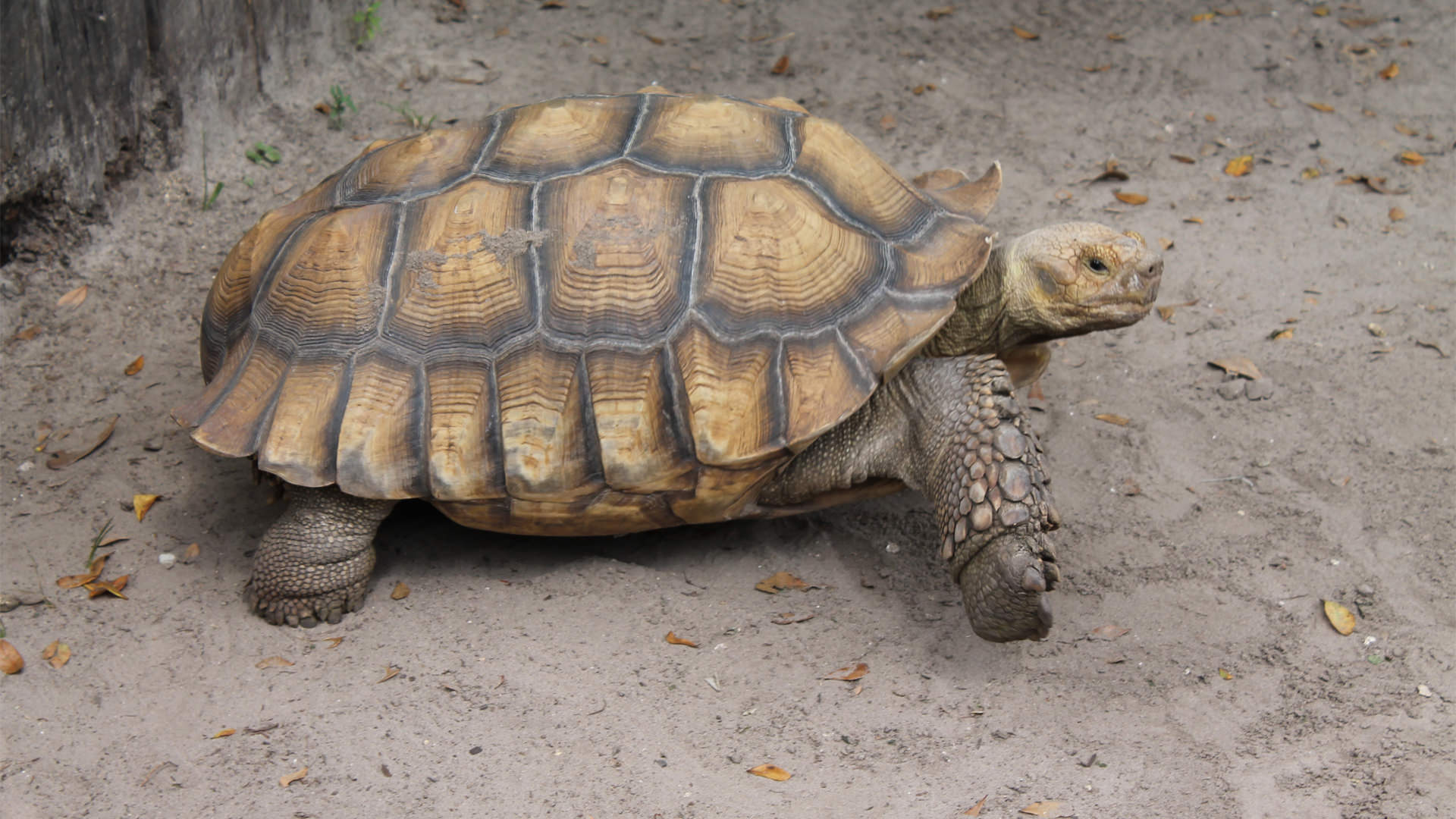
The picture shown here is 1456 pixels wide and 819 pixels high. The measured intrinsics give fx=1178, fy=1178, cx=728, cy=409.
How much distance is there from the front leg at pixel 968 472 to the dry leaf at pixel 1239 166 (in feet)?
9.68

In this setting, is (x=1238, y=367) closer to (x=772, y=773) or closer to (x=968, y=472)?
(x=968, y=472)

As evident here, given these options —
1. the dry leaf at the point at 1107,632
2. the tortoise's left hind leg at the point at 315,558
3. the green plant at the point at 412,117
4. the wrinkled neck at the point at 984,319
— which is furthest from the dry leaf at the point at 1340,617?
the green plant at the point at 412,117

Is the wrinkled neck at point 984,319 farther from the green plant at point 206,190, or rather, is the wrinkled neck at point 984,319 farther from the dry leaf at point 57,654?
the green plant at point 206,190

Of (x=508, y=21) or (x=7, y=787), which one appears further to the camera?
(x=508, y=21)

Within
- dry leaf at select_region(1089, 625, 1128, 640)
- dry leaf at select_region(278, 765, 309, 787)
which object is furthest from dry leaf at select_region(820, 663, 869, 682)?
dry leaf at select_region(278, 765, 309, 787)

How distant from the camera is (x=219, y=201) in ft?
17.4

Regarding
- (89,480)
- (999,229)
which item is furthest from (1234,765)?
(89,480)

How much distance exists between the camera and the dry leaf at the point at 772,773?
9.68 ft

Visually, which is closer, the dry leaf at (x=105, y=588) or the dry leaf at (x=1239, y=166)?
the dry leaf at (x=105, y=588)

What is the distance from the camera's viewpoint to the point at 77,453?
4.10 metres

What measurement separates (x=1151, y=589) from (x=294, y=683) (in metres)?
2.54

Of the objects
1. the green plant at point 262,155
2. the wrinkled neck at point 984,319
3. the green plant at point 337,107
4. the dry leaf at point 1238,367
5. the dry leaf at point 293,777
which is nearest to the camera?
the dry leaf at point 293,777

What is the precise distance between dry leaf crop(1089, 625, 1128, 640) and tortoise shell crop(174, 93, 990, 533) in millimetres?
984

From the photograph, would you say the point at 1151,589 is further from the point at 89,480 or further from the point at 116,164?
the point at 116,164
